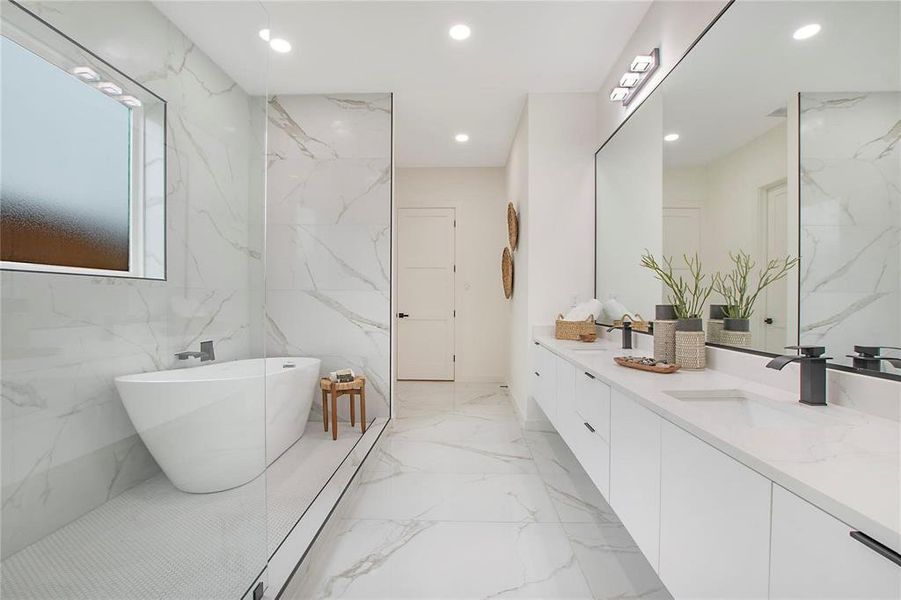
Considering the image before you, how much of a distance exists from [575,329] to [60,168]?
105 inches

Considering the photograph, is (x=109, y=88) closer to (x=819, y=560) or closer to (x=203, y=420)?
(x=203, y=420)

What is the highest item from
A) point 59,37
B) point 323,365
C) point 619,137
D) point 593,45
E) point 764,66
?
point 593,45

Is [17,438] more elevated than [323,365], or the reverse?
[17,438]

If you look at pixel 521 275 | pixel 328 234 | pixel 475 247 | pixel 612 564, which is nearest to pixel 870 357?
pixel 612 564

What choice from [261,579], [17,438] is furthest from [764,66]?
[261,579]

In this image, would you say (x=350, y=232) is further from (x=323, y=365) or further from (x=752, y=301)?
(x=752, y=301)

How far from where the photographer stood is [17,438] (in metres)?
0.69

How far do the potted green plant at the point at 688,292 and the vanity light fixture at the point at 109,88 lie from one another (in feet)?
6.62

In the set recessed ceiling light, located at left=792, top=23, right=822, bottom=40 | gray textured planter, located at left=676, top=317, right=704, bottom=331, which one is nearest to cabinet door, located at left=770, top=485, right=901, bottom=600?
gray textured planter, located at left=676, top=317, right=704, bottom=331

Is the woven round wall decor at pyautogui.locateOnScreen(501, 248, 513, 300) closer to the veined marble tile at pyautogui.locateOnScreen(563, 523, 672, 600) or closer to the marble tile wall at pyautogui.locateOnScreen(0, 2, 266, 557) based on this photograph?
the veined marble tile at pyautogui.locateOnScreen(563, 523, 672, 600)

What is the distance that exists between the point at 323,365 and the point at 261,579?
2.04 m

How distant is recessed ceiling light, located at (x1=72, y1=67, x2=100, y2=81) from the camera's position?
80 cm

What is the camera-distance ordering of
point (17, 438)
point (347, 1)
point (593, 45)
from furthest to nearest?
1. point (593, 45)
2. point (347, 1)
3. point (17, 438)

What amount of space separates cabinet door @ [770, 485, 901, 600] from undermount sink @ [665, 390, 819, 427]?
529 mm
